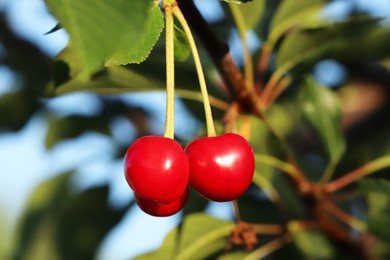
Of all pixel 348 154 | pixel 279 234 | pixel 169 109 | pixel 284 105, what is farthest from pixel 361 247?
pixel 169 109

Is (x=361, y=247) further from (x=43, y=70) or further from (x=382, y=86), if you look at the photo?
(x=43, y=70)

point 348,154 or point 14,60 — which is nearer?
point 348,154

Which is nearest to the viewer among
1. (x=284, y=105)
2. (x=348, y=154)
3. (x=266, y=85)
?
(x=266, y=85)

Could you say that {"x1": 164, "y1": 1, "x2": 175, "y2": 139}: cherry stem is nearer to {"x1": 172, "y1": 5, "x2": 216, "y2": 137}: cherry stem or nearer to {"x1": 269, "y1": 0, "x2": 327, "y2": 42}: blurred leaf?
{"x1": 172, "y1": 5, "x2": 216, "y2": 137}: cherry stem

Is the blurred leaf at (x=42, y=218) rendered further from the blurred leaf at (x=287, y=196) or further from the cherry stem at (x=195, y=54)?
the cherry stem at (x=195, y=54)

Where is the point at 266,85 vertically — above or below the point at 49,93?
below

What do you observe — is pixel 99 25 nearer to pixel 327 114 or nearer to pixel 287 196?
pixel 327 114

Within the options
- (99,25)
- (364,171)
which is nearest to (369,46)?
(364,171)

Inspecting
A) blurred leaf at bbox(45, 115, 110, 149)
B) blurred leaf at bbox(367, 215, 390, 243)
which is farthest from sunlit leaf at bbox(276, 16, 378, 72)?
blurred leaf at bbox(45, 115, 110, 149)

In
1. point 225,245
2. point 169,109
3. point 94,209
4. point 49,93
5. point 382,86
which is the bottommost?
point 382,86
